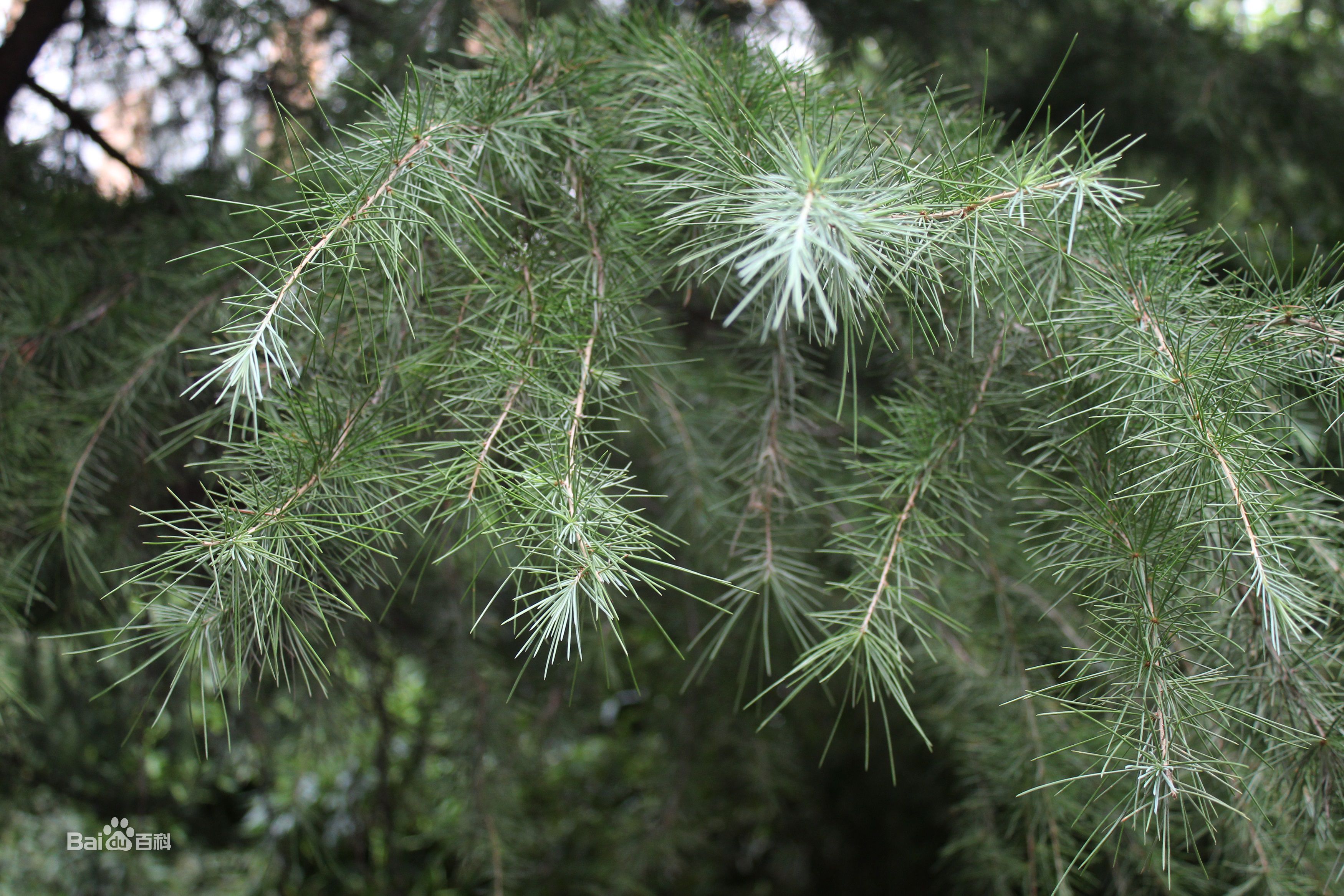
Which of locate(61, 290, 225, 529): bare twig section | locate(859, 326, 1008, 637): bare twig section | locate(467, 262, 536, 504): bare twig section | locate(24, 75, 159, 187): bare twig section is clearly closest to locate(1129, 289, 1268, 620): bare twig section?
locate(859, 326, 1008, 637): bare twig section

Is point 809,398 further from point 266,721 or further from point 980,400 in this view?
point 266,721

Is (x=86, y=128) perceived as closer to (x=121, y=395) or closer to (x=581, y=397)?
(x=121, y=395)

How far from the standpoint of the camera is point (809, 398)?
0.71m

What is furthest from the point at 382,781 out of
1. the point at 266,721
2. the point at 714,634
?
the point at 714,634

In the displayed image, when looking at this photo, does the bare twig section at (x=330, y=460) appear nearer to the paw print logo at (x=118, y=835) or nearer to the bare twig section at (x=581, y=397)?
the bare twig section at (x=581, y=397)

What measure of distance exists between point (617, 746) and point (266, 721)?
2.96 ft

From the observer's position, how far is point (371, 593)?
0.82 meters

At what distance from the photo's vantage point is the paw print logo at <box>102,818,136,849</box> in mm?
1155

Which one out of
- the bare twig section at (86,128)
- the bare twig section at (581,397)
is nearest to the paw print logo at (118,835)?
the bare twig section at (86,128)

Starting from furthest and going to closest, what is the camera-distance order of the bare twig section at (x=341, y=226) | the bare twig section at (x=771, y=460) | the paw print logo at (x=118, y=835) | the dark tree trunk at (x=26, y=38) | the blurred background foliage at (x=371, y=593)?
the paw print logo at (x=118, y=835)
the dark tree trunk at (x=26, y=38)
the blurred background foliage at (x=371, y=593)
the bare twig section at (x=771, y=460)
the bare twig section at (x=341, y=226)

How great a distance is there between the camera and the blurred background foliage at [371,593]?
701mm

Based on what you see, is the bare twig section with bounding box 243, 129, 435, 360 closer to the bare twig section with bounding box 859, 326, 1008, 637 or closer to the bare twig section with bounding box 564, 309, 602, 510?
the bare twig section with bounding box 564, 309, 602, 510

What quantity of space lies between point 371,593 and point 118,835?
31.3 inches

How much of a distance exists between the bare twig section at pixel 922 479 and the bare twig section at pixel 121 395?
0.57 m
